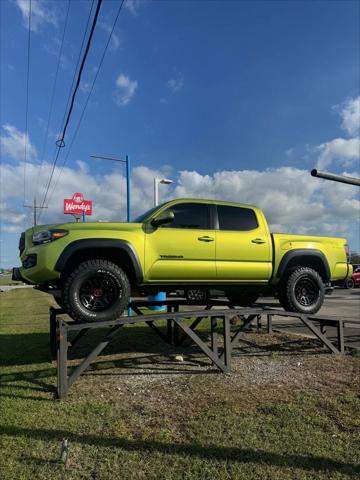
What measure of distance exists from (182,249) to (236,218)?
1.28 m

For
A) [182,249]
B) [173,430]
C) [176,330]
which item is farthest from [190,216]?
[176,330]

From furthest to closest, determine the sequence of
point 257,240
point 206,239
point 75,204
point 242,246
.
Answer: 1. point 75,204
2. point 257,240
3. point 242,246
4. point 206,239

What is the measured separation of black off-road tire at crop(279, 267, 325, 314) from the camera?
7.25m

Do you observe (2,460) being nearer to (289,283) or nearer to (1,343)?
(289,283)

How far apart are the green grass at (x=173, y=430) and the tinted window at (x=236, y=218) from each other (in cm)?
240

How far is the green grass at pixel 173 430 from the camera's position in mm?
3594

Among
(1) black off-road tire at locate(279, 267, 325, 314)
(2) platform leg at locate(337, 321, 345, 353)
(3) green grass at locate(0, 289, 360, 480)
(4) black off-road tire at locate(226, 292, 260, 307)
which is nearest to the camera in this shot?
(3) green grass at locate(0, 289, 360, 480)

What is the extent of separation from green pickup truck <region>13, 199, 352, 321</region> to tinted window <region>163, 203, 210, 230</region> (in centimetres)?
2

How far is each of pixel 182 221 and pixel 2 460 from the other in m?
3.87

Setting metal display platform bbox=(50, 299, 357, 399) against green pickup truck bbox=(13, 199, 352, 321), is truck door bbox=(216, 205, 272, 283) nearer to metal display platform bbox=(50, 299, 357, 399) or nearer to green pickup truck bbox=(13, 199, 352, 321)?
green pickup truck bbox=(13, 199, 352, 321)

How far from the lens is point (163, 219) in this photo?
5.96m

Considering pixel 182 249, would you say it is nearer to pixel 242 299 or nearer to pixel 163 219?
pixel 163 219

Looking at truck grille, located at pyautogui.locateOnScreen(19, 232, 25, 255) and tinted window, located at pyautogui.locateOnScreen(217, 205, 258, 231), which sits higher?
tinted window, located at pyautogui.locateOnScreen(217, 205, 258, 231)

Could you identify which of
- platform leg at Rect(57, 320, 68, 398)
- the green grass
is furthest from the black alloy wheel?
the green grass
